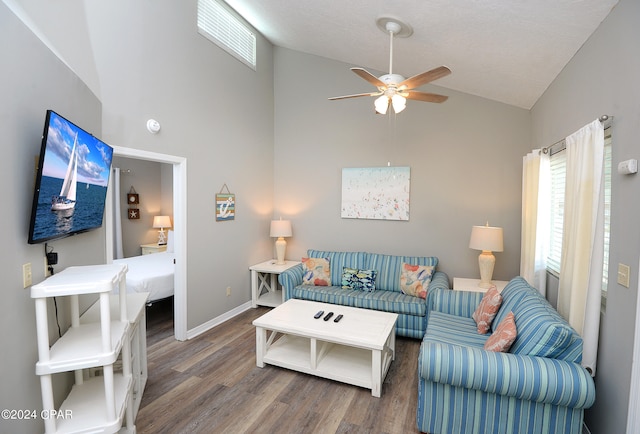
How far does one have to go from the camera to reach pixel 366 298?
12.5ft

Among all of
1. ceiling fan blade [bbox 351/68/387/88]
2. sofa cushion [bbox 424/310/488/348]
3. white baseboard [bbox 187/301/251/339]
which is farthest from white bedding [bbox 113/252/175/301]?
ceiling fan blade [bbox 351/68/387/88]

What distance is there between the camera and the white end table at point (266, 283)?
182 inches

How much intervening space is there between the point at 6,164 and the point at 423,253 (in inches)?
163

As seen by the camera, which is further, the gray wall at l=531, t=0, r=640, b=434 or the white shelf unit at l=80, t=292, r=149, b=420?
the white shelf unit at l=80, t=292, r=149, b=420

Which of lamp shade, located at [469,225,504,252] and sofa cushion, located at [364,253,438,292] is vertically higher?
lamp shade, located at [469,225,504,252]

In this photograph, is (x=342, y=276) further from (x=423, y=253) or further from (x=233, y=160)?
(x=233, y=160)

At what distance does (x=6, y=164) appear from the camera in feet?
4.84

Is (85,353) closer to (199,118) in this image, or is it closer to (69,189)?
(69,189)

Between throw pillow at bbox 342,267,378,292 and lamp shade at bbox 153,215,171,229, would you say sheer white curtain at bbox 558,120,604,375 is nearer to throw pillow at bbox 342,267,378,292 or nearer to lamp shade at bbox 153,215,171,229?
throw pillow at bbox 342,267,378,292

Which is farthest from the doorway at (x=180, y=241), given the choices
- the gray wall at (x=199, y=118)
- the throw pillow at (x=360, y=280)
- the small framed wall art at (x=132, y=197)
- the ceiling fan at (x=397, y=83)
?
the small framed wall art at (x=132, y=197)

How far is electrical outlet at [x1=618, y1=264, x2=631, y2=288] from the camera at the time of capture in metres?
1.70

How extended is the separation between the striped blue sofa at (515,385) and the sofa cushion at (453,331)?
47 centimetres

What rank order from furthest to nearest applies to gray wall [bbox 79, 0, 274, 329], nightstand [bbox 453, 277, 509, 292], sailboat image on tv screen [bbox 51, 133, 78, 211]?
1. nightstand [bbox 453, 277, 509, 292]
2. gray wall [bbox 79, 0, 274, 329]
3. sailboat image on tv screen [bbox 51, 133, 78, 211]

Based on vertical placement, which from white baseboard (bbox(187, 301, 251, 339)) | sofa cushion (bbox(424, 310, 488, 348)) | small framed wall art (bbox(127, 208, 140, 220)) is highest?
small framed wall art (bbox(127, 208, 140, 220))
